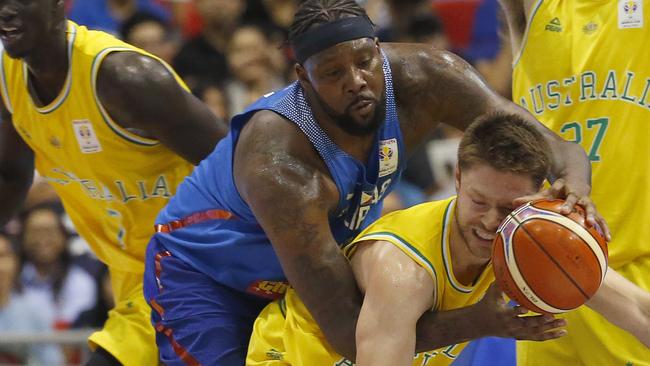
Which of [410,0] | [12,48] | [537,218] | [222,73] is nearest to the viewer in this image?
[537,218]

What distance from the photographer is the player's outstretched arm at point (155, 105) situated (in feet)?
14.2

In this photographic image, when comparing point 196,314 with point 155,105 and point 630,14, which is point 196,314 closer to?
point 155,105

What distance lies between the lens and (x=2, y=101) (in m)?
4.73

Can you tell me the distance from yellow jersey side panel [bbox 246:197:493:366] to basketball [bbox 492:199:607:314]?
0.32m

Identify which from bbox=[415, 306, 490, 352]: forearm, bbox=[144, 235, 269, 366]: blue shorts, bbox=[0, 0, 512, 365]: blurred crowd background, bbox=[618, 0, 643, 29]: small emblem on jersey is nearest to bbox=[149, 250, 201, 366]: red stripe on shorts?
Result: bbox=[144, 235, 269, 366]: blue shorts

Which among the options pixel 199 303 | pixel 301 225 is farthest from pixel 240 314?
pixel 301 225

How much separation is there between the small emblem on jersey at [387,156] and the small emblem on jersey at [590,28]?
993 millimetres

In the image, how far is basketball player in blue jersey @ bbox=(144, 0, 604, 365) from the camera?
3.61m

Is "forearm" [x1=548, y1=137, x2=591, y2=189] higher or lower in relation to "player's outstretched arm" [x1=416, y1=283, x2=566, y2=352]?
higher

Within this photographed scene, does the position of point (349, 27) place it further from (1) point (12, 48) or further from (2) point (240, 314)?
(1) point (12, 48)

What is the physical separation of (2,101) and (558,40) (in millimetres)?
2232

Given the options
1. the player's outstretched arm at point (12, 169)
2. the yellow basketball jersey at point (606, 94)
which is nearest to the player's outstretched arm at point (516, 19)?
the yellow basketball jersey at point (606, 94)

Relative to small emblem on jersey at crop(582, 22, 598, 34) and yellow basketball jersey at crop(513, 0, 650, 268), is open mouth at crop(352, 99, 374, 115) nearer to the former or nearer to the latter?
yellow basketball jersey at crop(513, 0, 650, 268)

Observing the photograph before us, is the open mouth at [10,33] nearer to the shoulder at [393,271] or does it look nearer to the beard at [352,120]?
the beard at [352,120]
